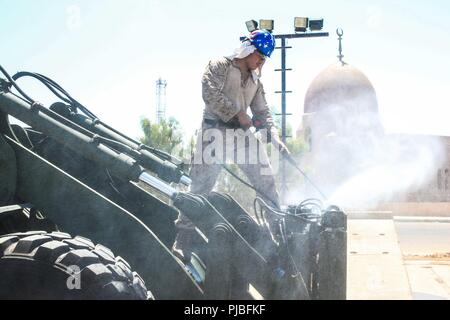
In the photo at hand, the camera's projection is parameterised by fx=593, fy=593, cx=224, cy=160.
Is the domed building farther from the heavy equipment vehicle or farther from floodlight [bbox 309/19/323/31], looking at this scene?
the heavy equipment vehicle

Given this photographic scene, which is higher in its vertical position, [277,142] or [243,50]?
[243,50]

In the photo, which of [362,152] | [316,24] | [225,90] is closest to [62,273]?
[225,90]

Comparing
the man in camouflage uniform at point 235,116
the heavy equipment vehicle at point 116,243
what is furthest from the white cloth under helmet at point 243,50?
the heavy equipment vehicle at point 116,243

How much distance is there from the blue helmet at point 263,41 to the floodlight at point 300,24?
1954 cm

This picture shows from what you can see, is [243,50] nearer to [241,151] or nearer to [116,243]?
[241,151]

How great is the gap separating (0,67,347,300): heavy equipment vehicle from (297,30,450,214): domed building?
123 ft

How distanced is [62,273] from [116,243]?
0.38 m

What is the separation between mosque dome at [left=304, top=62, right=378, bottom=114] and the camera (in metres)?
47.9

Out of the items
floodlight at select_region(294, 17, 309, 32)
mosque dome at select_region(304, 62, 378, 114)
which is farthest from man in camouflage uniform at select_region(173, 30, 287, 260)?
mosque dome at select_region(304, 62, 378, 114)

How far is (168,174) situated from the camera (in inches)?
157

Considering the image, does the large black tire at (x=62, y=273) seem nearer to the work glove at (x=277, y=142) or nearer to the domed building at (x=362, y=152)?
A: the work glove at (x=277, y=142)

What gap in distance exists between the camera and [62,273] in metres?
2.74

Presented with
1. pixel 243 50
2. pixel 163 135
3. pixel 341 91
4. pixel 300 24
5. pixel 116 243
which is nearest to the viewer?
pixel 116 243

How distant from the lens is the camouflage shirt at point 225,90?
5395 millimetres
